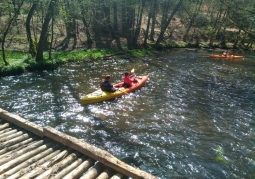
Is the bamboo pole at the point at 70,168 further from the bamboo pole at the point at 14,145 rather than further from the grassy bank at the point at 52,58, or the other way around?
the grassy bank at the point at 52,58

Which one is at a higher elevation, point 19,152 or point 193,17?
point 193,17

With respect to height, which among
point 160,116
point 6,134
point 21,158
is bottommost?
point 160,116

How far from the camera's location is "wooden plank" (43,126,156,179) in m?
4.55

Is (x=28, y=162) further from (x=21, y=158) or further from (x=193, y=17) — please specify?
(x=193, y=17)

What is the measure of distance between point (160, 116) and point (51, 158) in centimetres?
598

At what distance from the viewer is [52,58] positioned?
17.5 meters

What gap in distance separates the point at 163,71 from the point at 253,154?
1073 cm

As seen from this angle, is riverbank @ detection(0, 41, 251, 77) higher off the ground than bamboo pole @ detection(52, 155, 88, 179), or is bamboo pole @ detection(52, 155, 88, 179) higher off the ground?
bamboo pole @ detection(52, 155, 88, 179)

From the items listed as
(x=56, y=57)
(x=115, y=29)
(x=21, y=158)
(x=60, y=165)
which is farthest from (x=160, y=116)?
(x=115, y=29)

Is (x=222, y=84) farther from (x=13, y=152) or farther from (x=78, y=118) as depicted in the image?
(x=13, y=152)

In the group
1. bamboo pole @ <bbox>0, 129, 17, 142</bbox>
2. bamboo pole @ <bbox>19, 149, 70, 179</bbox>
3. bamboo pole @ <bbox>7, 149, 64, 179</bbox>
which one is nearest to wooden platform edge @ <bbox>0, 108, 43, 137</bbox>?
bamboo pole @ <bbox>0, 129, 17, 142</bbox>

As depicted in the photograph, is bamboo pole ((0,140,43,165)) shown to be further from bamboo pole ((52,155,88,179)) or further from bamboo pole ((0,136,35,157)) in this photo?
bamboo pole ((52,155,88,179))

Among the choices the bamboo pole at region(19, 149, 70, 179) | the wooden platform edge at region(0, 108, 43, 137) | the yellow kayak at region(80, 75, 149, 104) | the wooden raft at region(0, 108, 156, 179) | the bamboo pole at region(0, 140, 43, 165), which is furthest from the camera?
the yellow kayak at region(80, 75, 149, 104)

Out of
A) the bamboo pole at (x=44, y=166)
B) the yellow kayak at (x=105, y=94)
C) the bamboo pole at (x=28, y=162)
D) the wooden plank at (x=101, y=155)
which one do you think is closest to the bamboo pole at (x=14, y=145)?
the wooden plank at (x=101, y=155)
